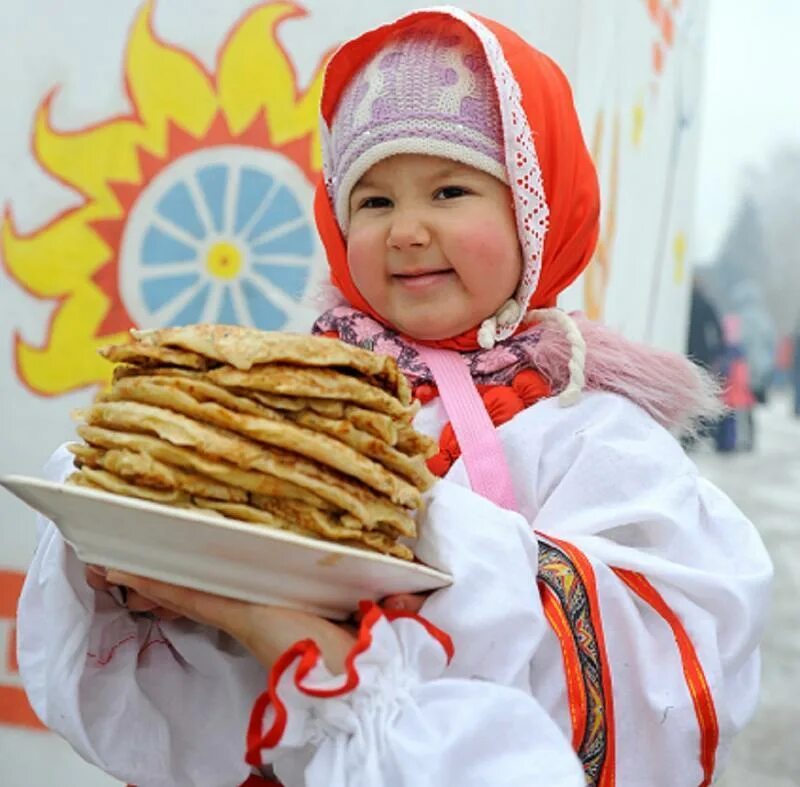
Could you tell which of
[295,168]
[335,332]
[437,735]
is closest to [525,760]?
[437,735]

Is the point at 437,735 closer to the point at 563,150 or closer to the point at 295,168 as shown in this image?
the point at 563,150

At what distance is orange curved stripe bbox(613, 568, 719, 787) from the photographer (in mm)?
1006

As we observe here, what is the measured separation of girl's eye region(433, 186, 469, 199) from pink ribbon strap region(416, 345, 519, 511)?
174 millimetres

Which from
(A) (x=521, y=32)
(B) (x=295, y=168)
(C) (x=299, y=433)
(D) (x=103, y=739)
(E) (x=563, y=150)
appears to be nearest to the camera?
(C) (x=299, y=433)

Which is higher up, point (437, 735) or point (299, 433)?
point (299, 433)

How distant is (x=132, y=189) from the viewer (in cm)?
181

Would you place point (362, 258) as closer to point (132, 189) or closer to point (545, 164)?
point (545, 164)

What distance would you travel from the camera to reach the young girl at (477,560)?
841mm

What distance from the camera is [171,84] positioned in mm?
1795

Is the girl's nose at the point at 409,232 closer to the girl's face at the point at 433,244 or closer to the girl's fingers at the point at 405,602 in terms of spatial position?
the girl's face at the point at 433,244

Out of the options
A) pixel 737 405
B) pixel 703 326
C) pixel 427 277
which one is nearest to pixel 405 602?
pixel 427 277

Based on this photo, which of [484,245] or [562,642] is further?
[484,245]

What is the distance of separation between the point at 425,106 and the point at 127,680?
0.67m

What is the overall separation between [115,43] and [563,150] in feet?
3.02
